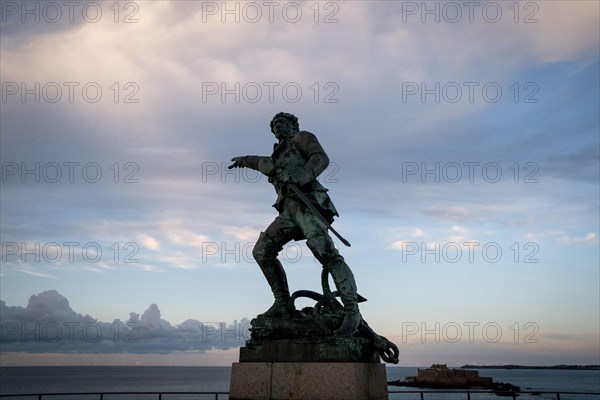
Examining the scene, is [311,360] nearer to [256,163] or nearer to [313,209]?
[313,209]

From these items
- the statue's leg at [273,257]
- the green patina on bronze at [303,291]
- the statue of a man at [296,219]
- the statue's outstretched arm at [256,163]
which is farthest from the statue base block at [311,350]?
the statue's outstretched arm at [256,163]

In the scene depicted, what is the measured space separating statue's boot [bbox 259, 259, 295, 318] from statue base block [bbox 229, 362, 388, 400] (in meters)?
0.82

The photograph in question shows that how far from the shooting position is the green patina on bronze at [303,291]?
777 cm

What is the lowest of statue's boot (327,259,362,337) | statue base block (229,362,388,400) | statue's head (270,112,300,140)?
statue base block (229,362,388,400)

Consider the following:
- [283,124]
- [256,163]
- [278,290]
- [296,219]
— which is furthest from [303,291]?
[283,124]

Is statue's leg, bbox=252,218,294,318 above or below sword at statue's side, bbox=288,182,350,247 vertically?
below

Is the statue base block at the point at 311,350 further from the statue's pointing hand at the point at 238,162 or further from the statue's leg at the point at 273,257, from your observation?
the statue's pointing hand at the point at 238,162

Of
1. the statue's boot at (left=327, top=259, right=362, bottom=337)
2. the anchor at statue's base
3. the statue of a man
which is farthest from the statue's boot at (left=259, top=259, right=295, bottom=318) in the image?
the statue's boot at (left=327, top=259, right=362, bottom=337)

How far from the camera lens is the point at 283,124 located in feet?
29.4

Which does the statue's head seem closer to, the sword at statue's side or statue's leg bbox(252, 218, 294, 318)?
the sword at statue's side

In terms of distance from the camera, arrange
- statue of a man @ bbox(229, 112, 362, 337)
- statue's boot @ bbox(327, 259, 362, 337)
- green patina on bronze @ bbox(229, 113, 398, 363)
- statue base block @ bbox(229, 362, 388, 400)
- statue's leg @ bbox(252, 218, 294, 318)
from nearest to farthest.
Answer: statue base block @ bbox(229, 362, 388, 400)
green patina on bronze @ bbox(229, 113, 398, 363)
statue's boot @ bbox(327, 259, 362, 337)
statue of a man @ bbox(229, 112, 362, 337)
statue's leg @ bbox(252, 218, 294, 318)

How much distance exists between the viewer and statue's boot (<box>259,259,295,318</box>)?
27.6 feet

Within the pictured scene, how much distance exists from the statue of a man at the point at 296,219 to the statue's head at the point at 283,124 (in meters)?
0.17

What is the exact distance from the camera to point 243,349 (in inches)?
321
